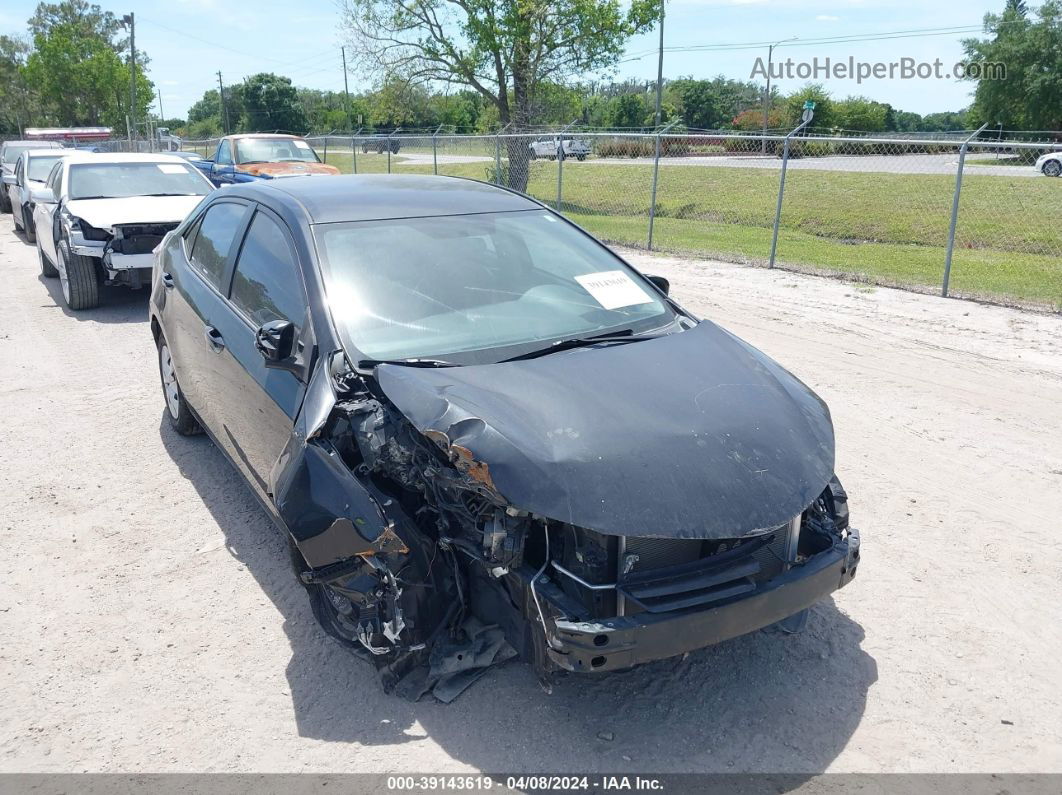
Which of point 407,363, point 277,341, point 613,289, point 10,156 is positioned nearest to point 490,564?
point 407,363

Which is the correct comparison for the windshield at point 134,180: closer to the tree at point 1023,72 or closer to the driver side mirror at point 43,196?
the driver side mirror at point 43,196

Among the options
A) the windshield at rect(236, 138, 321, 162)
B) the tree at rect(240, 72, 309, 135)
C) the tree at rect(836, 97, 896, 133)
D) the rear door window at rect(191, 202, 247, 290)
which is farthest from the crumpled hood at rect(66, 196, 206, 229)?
the tree at rect(240, 72, 309, 135)

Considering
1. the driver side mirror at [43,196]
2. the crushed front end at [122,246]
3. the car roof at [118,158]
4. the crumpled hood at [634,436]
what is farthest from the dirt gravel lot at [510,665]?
the car roof at [118,158]

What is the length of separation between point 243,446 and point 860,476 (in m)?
3.38

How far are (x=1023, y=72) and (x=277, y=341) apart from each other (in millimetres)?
51955

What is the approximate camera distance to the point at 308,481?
305 cm

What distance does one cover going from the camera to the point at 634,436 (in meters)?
2.88

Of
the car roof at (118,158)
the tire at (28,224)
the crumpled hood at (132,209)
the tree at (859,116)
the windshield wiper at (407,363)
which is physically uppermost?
the tree at (859,116)

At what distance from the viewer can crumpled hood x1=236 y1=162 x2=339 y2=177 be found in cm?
1597

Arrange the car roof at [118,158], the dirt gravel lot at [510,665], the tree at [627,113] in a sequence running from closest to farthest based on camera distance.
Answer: the dirt gravel lot at [510,665], the car roof at [118,158], the tree at [627,113]

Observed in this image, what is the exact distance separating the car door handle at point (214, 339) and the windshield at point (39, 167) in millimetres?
13133

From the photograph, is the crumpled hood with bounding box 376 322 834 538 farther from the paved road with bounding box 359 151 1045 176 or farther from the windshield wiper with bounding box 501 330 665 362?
the paved road with bounding box 359 151 1045 176

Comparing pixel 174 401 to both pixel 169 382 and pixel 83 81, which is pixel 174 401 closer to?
pixel 169 382

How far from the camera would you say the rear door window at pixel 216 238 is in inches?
180
